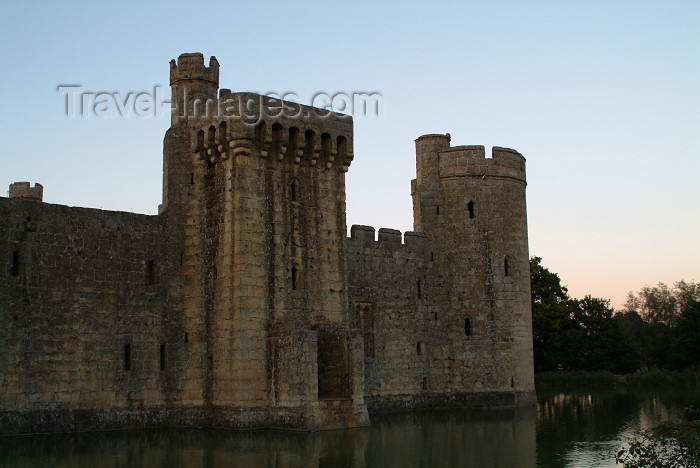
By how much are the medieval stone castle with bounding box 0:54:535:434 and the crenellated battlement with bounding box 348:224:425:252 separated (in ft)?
1.60

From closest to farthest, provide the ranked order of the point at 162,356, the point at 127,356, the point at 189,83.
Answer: the point at 127,356, the point at 162,356, the point at 189,83

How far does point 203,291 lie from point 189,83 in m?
6.76

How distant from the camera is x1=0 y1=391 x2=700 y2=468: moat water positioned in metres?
16.5

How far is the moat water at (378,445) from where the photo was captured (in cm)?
1647

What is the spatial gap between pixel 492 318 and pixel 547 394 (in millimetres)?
13041

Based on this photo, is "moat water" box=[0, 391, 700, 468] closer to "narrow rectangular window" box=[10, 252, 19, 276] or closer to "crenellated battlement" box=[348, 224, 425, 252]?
"narrow rectangular window" box=[10, 252, 19, 276]

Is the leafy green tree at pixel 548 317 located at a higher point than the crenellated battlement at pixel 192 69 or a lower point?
lower

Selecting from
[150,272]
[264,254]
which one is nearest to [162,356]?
[150,272]

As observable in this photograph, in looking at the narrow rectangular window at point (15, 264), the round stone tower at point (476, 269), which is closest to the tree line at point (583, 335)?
the round stone tower at point (476, 269)

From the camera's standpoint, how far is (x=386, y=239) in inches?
1175

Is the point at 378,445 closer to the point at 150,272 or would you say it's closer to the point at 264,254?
the point at 264,254

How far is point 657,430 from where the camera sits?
13.5 m

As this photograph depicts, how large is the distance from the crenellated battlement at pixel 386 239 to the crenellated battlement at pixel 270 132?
3.74m

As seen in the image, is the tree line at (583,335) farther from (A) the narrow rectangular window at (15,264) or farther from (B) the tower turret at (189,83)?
(A) the narrow rectangular window at (15,264)
